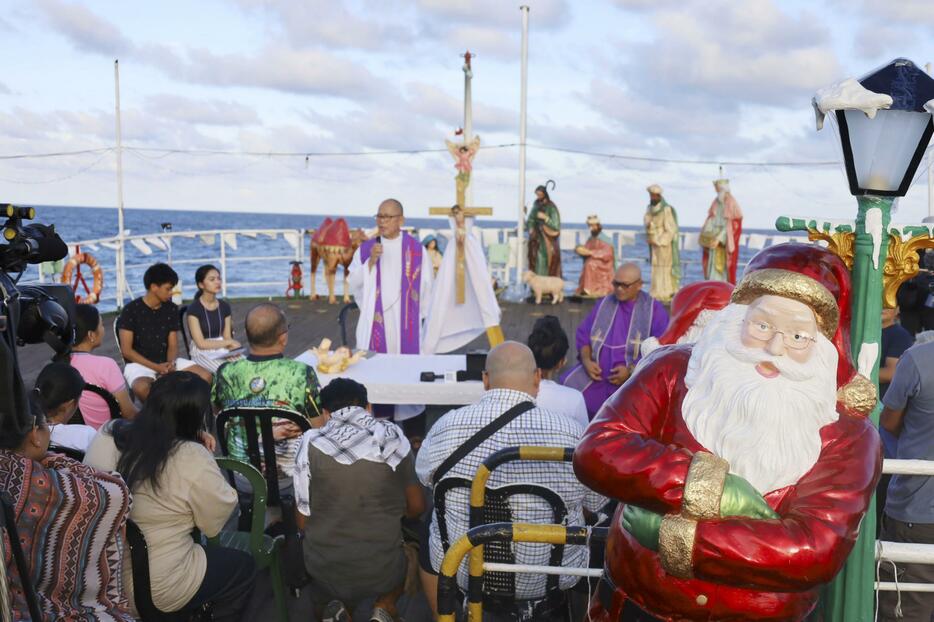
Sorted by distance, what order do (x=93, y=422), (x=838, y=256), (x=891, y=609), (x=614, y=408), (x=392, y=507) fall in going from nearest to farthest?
(x=614, y=408) < (x=838, y=256) < (x=891, y=609) < (x=392, y=507) < (x=93, y=422)

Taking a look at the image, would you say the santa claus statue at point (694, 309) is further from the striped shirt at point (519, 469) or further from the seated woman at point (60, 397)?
the seated woman at point (60, 397)

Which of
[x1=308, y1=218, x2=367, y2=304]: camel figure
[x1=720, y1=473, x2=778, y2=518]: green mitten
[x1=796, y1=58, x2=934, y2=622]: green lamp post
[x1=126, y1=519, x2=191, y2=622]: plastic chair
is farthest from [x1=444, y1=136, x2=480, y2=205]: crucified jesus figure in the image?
[x1=308, y1=218, x2=367, y2=304]: camel figure

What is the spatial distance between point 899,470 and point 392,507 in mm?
1763

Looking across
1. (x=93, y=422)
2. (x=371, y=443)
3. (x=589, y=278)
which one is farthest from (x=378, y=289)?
(x=589, y=278)

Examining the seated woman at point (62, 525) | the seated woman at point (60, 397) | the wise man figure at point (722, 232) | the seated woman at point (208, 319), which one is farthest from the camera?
the wise man figure at point (722, 232)

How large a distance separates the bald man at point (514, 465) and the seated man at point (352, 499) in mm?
206

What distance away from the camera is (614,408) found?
184cm

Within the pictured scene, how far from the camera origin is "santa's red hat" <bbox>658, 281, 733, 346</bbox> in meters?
2.48

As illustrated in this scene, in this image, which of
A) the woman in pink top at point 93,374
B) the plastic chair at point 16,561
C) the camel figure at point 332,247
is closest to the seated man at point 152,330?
the woman in pink top at point 93,374

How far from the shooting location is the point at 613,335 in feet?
16.6

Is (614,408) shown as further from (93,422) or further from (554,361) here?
(93,422)

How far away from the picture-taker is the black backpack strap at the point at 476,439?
2.71 meters

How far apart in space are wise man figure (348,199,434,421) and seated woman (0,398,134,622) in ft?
13.3

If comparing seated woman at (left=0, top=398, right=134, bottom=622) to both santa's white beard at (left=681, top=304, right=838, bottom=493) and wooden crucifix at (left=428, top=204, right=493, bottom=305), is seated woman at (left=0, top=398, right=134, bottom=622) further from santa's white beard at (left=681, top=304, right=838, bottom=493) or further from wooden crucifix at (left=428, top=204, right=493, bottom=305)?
wooden crucifix at (left=428, top=204, right=493, bottom=305)
